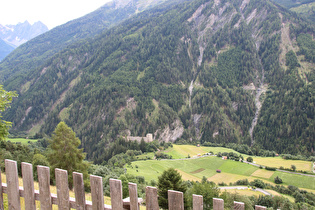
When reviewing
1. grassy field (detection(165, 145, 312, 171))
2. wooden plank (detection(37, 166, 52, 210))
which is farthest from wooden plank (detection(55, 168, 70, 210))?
grassy field (detection(165, 145, 312, 171))

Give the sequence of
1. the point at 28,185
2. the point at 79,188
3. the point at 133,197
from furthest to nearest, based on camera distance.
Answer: the point at 28,185 < the point at 79,188 < the point at 133,197

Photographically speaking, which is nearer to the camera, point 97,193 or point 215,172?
point 97,193

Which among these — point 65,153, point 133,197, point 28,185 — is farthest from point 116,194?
point 65,153

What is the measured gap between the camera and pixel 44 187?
21.2ft

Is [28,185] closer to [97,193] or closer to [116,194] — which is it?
[97,193]

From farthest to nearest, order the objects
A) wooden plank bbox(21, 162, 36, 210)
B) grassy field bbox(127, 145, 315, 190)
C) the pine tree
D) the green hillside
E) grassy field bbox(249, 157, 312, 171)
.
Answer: grassy field bbox(249, 157, 312, 171) → grassy field bbox(127, 145, 315, 190) → the green hillside → the pine tree → wooden plank bbox(21, 162, 36, 210)

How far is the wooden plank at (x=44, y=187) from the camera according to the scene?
6.40 m

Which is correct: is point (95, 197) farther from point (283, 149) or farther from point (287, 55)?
point (287, 55)

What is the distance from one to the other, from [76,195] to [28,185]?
1.69 meters

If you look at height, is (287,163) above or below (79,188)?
below

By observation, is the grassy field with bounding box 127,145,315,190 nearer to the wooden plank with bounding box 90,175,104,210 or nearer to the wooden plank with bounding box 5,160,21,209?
the wooden plank with bounding box 5,160,21,209

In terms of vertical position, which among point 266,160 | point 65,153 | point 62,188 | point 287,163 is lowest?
point 266,160

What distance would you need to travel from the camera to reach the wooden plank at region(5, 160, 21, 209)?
6.73 metres

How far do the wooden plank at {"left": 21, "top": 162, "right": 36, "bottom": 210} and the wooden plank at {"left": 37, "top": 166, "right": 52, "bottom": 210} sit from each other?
1.03ft
